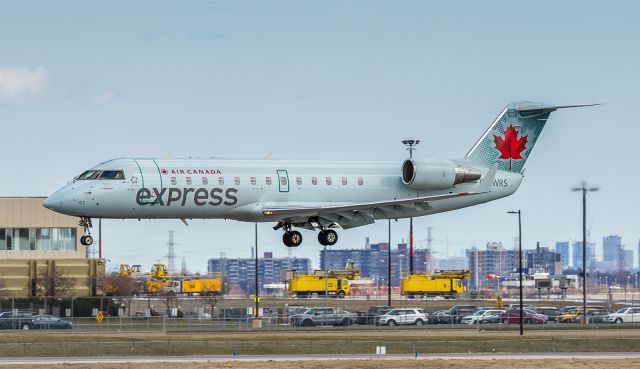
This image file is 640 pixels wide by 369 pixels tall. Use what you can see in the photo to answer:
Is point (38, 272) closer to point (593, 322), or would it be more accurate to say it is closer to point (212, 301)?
point (212, 301)

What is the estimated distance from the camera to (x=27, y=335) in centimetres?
8356

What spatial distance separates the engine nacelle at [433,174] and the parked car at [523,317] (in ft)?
125

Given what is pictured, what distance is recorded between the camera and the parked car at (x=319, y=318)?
329ft

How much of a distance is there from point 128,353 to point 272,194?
590 inches

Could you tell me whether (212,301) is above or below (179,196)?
below

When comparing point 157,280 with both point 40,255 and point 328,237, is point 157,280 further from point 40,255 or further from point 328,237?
point 328,237

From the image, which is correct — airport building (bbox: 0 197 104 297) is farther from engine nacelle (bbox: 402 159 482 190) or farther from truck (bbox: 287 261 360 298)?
engine nacelle (bbox: 402 159 482 190)

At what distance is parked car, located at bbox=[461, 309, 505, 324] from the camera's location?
10462 cm

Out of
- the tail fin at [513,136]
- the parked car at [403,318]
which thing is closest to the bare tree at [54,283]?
the parked car at [403,318]

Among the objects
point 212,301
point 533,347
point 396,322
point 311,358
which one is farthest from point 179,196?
point 212,301

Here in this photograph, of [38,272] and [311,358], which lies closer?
[311,358]

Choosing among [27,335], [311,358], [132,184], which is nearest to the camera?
[132,184]

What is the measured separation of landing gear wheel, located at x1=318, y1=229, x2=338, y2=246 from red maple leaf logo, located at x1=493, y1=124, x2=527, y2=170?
11893 millimetres

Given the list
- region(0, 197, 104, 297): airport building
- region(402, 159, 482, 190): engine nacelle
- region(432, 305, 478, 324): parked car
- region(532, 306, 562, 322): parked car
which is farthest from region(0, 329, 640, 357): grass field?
region(0, 197, 104, 297): airport building
